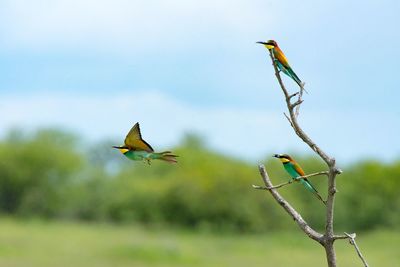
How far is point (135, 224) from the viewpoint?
28.0m

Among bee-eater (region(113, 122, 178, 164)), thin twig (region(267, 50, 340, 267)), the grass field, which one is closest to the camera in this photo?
bee-eater (region(113, 122, 178, 164))

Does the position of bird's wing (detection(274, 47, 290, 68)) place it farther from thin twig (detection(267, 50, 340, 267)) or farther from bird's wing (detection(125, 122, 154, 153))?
bird's wing (detection(125, 122, 154, 153))

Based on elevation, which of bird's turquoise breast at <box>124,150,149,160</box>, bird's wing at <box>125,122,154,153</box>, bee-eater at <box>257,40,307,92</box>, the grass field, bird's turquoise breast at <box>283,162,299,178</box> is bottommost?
bird's turquoise breast at <box>124,150,149,160</box>

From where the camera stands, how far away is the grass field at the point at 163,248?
19875 mm

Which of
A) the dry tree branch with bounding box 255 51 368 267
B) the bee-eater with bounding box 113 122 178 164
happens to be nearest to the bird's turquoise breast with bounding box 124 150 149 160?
the bee-eater with bounding box 113 122 178 164

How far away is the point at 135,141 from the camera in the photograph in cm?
180

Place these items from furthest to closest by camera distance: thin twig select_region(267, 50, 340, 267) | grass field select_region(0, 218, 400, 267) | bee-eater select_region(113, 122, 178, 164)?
grass field select_region(0, 218, 400, 267) < thin twig select_region(267, 50, 340, 267) < bee-eater select_region(113, 122, 178, 164)

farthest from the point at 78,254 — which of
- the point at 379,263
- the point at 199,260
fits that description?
the point at 379,263

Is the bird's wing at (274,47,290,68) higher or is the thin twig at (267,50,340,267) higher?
the bird's wing at (274,47,290,68)

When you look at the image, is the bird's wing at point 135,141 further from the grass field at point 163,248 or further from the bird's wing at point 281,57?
the grass field at point 163,248

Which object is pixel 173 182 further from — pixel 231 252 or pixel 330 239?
pixel 330 239

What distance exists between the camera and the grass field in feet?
65.2

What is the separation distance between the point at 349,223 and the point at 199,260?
29.9 ft

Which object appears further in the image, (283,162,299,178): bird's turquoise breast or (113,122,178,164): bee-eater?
(283,162,299,178): bird's turquoise breast
